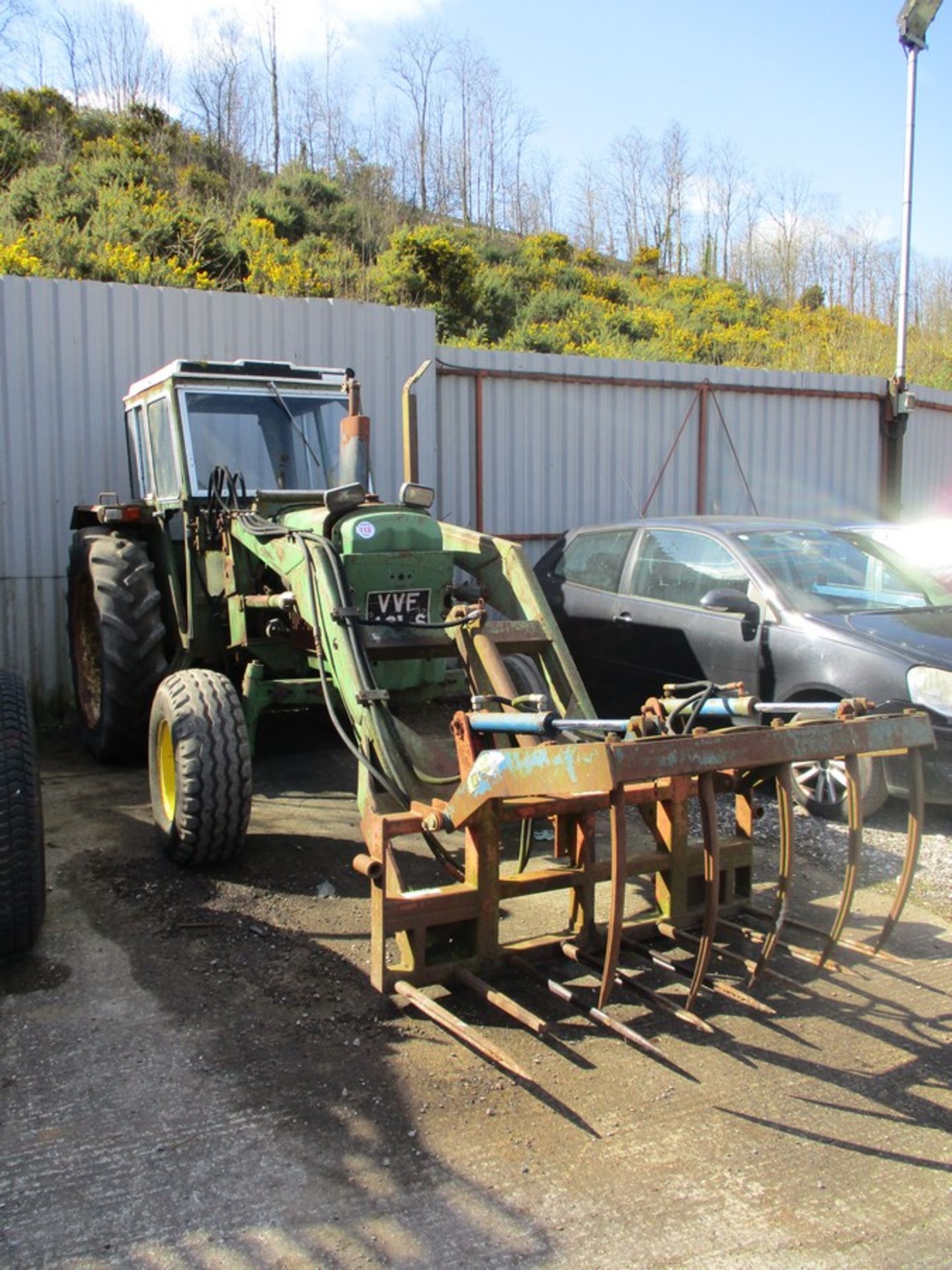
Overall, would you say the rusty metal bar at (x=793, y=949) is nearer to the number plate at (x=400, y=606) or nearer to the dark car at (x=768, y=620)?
the dark car at (x=768, y=620)

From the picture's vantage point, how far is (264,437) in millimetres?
6730

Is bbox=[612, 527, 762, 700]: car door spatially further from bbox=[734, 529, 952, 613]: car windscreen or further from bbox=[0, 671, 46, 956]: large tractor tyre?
bbox=[0, 671, 46, 956]: large tractor tyre

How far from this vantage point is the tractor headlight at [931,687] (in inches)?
225

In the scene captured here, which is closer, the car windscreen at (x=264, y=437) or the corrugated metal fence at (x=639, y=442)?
the car windscreen at (x=264, y=437)

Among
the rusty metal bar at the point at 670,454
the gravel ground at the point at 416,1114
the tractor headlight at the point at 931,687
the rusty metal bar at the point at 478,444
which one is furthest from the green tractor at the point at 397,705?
the rusty metal bar at the point at 670,454

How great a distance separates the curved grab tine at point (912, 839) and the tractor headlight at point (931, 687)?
204 centimetres

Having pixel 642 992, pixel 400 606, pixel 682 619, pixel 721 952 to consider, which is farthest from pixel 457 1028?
pixel 682 619

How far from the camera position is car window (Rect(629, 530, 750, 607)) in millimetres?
6801

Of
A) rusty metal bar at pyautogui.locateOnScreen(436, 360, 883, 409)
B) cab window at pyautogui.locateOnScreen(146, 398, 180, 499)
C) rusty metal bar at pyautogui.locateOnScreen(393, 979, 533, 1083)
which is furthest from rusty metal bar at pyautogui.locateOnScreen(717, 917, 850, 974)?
rusty metal bar at pyautogui.locateOnScreen(436, 360, 883, 409)

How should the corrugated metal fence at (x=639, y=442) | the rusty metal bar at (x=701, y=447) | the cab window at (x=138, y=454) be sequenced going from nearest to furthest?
1. the cab window at (x=138, y=454)
2. the corrugated metal fence at (x=639, y=442)
3. the rusty metal bar at (x=701, y=447)

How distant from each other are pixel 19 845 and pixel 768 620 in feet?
13.8

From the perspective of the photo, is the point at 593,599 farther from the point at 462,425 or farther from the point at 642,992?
the point at 642,992

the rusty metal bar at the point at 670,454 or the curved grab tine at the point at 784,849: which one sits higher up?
the rusty metal bar at the point at 670,454

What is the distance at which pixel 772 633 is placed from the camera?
6.32 m
